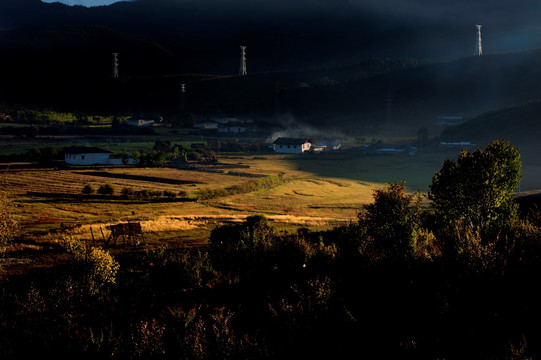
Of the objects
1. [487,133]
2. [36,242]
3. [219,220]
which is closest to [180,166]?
[219,220]

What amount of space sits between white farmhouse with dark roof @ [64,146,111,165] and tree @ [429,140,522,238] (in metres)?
71.1

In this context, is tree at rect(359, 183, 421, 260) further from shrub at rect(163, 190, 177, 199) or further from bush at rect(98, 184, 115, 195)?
bush at rect(98, 184, 115, 195)

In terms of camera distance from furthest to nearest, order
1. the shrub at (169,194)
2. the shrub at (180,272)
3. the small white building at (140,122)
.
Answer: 1. the small white building at (140,122)
2. the shrub at (169,194)
3. the shrub at (180,272)

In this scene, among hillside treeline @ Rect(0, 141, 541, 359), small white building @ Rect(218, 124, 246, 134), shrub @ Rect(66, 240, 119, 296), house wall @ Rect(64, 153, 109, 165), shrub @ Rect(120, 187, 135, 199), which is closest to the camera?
hillside treeline @ Rect(0, 141, 541, 359)

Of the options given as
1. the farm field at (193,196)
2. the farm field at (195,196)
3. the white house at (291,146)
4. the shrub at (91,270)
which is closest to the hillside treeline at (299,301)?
the shrub at (91,270)

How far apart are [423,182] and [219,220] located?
4785 centimetres

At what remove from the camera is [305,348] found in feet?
60.3

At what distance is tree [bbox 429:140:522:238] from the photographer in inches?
1339

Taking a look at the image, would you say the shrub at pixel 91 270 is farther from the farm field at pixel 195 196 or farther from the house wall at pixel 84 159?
the house wall at pixel 84 159

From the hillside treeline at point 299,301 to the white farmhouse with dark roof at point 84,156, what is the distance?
61.9 m

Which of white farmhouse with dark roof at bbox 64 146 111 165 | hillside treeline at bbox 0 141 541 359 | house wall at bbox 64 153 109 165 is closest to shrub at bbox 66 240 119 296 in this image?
hillside treeline at bbox 0 141 541 359

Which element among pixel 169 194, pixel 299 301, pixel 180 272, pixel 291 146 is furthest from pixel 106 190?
pixel 291 146

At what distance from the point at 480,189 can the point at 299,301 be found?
2044 cm

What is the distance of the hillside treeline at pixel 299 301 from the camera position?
701 inches
